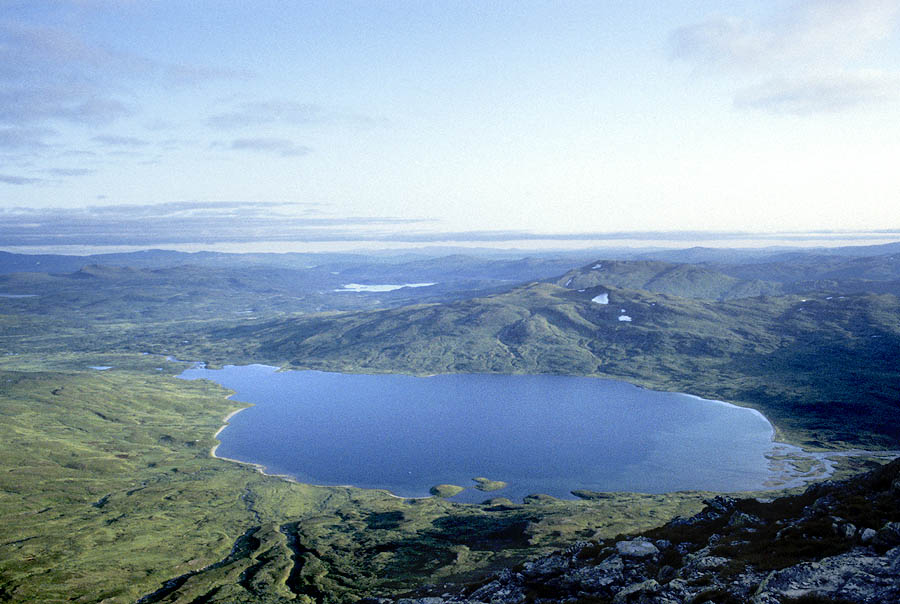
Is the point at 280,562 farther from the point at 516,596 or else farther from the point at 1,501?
the point at 1,501

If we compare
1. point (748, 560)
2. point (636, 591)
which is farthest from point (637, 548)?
point (748, 560)

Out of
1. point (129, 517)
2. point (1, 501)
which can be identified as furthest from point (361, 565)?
point (1, 501)

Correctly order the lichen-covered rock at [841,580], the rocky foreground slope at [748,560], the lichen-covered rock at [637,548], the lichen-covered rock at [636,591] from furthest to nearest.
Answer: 1. the lichen-covered rock at [637,548]
2. the lichen-covered rock at [636,591]
3. the rocky foreground slope at [748,560]
4. the lichen-covered rock at [841,580]

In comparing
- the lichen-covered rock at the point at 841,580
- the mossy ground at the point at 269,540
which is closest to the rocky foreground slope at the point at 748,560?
the lichen-covered rock at the point at 841,580

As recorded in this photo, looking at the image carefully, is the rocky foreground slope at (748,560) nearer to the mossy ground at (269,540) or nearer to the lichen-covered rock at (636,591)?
the lichen-covered rock at (636,591)

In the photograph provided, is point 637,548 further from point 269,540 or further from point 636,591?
point 269,540

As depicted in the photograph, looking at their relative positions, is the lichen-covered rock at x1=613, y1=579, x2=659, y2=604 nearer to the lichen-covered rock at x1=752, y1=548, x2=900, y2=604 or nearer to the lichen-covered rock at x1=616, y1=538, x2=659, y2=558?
the lichen-covered rock at x1=752, y1=548, x2=900, y2=604

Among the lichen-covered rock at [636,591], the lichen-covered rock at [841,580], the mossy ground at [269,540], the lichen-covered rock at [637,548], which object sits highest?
the lichen-covered rock at [841,580]

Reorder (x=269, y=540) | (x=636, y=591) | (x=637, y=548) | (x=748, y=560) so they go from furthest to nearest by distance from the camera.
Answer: (x=269, y=540) → (x=637, y=548) → (x=748, y=560) → (x=636, y=591)

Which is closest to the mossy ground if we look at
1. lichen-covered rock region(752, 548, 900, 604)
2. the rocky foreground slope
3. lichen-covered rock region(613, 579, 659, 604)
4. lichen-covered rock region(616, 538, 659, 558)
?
the rocky foreground slope
